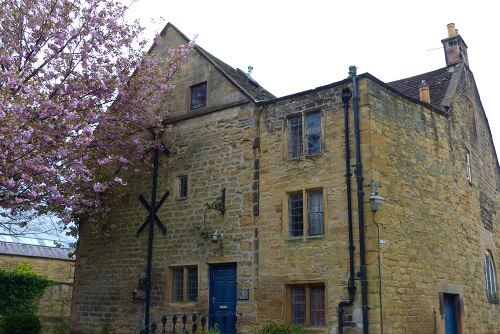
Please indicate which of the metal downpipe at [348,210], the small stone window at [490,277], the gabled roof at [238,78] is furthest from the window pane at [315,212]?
A: the small stone window at [490,277]

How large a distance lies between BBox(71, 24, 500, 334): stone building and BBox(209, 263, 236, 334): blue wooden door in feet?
0.14

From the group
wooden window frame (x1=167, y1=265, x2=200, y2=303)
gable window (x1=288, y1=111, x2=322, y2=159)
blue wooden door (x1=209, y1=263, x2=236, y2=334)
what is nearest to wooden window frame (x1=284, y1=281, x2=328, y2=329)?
blue wooden door (x1=209, y1=263, x2=236, y2=334)

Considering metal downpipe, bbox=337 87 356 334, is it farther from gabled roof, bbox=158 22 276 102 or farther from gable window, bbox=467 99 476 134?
gable window, bbox=467 99 476 134

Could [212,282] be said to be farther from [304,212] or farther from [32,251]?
[32,251]

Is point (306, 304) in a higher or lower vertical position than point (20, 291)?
lower

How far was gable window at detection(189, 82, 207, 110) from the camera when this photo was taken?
55.0 ft

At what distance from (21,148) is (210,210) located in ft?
17.8

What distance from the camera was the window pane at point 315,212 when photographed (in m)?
13.2

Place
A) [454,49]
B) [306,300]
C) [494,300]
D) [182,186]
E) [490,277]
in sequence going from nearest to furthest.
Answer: [306,300]
[182,186]
[494,300]
[490,277]
[454,49]

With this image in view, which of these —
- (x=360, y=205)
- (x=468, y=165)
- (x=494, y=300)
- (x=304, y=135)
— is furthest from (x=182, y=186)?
(x=494, y=300)

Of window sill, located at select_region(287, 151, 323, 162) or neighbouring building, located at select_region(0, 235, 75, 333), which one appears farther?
neighbouring building, located at select_region(0, 235, 75, 333)

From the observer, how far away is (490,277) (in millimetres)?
17781

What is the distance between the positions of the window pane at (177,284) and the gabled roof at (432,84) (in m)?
9.02

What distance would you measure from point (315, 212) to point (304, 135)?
6.63 ft
